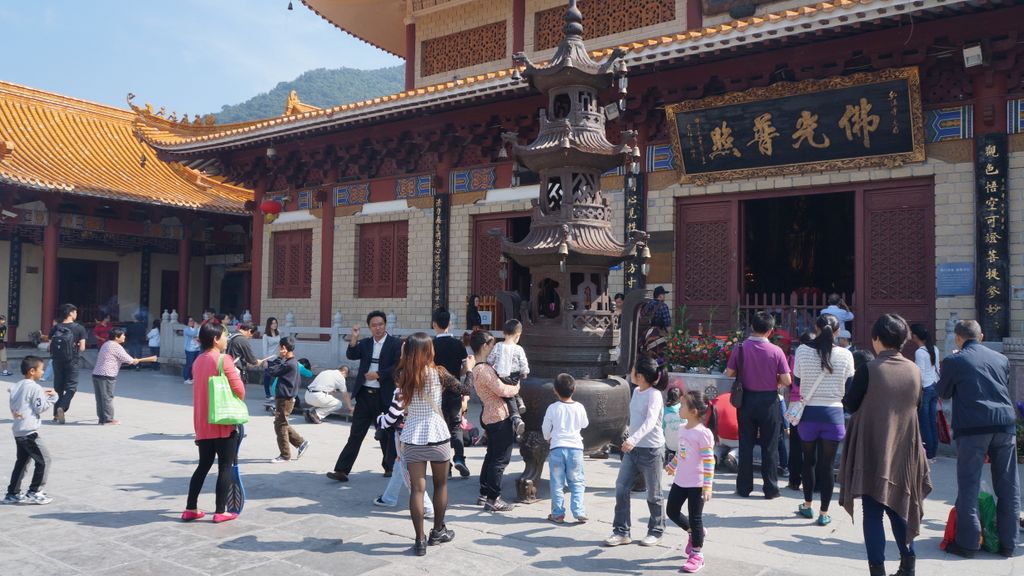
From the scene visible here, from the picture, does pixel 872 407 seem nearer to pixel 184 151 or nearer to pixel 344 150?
pixel 344 150

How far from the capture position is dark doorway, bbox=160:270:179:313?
22.4 m

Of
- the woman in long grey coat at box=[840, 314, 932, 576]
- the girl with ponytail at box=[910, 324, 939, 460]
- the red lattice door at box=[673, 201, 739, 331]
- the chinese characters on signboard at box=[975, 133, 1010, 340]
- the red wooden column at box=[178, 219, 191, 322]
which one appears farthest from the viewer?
the red wooden column at box=[178, 219, 191, 322]

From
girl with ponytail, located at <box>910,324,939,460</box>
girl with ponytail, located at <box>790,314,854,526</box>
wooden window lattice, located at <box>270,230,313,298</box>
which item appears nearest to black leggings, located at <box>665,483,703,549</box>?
girl with ponytail, located at <box>790,314,854,526</box>

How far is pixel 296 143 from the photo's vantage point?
14789 millimetres

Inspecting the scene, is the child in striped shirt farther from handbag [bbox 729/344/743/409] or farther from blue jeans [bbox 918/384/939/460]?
blue jeans [bbox 918/384/939/460]

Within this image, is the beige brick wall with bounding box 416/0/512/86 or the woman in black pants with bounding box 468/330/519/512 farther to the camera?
the beige brick wall with bounding box 416/0/512/86

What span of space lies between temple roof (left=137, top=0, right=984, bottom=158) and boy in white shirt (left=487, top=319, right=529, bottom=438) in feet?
9.53

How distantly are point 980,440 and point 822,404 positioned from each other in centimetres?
104

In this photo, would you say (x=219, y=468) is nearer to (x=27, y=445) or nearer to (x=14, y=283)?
(x=27, y=445)

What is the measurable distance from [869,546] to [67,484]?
5858mm

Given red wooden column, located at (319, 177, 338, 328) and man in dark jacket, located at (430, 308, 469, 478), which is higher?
red wooden column, located at (319, 177, 338, 328)

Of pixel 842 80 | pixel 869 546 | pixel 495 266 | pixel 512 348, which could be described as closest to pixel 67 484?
pixel 512 348

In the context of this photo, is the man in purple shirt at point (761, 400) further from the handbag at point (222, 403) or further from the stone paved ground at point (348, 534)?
the handbag at point (222, 403)

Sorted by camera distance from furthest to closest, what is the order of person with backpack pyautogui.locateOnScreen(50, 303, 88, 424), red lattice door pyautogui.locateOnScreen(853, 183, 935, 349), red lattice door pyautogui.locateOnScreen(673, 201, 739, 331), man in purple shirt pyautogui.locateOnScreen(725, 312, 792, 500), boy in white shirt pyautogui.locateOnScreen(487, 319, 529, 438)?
red lattice door pyautogui.locateOnScreen(673, 201, 739, 331) → person with backpack pyautogui.locateOnScreen(50, 303, 88, 424) → red lattice door pyautogui.locateOnScreen(853, 183, 935, 349) → man in purple shirt pyautogui.locateOnScreen(725, 312, 792, 500) → boy in white shirt pyautogui.locateOnScreen(487, 319, 529, 438)
